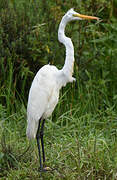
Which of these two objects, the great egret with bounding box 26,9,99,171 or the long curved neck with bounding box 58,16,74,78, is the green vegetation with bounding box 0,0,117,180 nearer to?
the great egret with bounding box 26,9,99,171

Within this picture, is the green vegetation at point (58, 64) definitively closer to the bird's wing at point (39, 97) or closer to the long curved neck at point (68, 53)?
the bird's wing at point (39, 97)

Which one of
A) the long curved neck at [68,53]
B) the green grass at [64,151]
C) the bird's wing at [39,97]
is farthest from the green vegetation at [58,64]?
the long curved neck at [68,53]

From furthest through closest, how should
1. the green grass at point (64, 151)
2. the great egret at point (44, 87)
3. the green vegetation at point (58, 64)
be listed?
the green vegetation at point (58, 64) < the great egret at point (44, 87) < the green grass at point (64, 151)

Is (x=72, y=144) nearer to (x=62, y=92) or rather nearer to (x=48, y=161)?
(x=48, y=161)

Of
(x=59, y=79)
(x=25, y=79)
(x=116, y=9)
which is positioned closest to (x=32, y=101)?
(x=59, y=79)

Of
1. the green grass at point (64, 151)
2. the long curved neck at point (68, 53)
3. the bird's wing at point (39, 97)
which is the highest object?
the long curved neck at point (68, 53)

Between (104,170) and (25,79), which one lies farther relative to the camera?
(25,79)

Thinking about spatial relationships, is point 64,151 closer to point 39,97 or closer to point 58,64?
point 39,97

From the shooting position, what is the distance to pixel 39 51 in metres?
5.22

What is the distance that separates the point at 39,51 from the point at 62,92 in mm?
615

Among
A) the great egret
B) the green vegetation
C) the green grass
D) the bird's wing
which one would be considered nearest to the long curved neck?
the great egret

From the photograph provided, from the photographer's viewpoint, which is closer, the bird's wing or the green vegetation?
the bird's wing

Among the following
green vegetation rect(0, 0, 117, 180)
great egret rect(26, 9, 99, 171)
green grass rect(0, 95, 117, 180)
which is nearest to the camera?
green grass rect(0, 95, 117, 180)

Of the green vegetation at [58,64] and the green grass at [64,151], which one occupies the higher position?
the green vegetation at [58,64]
